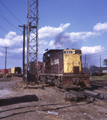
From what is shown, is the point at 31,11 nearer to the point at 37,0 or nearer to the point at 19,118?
the point at 37,0

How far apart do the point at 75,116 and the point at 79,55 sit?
27.4 feet

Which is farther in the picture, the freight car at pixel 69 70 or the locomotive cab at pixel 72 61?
the locomotive cab at pixel 72 61

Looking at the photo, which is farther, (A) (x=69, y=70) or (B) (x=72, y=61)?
(B) (x=72, y=61)

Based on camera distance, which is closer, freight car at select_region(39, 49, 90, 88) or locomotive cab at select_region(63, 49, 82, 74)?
freight car at select_region(39, 49, 90, 88)

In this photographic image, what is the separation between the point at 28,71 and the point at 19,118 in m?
11.3

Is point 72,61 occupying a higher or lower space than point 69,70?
higher

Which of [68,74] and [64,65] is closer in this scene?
[68,74]

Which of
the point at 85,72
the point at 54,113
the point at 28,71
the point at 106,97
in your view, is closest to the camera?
the point at 54,113

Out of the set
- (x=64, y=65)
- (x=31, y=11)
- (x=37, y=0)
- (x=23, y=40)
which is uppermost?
(x=37, y=0)

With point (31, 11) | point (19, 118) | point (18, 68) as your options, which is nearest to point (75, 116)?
point (19, 118)

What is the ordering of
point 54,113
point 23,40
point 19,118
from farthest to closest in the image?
point 23,40, point 54,113, point 19,118

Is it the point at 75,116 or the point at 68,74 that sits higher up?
the point at 68,74

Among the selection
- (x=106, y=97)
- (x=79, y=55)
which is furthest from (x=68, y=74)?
(x=106, y=97)

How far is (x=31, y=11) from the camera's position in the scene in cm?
1636
